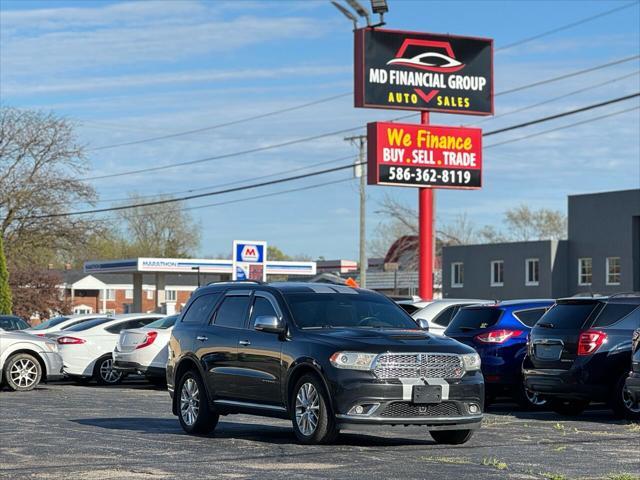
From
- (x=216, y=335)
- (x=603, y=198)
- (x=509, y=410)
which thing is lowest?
(x=509, y=410)

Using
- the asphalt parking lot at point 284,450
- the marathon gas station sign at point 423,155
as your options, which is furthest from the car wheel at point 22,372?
the marathon gas station sign at point 423,155

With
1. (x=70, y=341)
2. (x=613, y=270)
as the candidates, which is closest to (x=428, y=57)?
(x=70, y=341)

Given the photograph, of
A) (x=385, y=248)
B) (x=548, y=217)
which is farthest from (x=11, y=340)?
(x=385, y=248)

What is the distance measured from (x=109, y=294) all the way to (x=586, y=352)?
9105cm

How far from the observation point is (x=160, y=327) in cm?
2505

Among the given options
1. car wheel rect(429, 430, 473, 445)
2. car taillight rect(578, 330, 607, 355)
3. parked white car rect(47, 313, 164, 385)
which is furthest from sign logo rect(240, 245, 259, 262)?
car wheel rect(429, 430, 473, 445)

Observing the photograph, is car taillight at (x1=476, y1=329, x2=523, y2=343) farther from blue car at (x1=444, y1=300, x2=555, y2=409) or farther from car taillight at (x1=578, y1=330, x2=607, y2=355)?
car taillight at (x1=578, y1=330, x2=607, y2=355)

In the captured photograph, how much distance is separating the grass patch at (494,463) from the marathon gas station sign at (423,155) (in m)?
24.5

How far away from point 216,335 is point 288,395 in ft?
5.40

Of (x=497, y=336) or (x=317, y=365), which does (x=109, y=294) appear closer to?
(x=497, y=336)

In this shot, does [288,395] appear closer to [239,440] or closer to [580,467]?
[239,440]

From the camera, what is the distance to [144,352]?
2427cm

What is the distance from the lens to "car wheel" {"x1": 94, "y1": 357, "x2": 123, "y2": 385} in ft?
86.7

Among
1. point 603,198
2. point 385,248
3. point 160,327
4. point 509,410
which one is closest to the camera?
point 509,410
